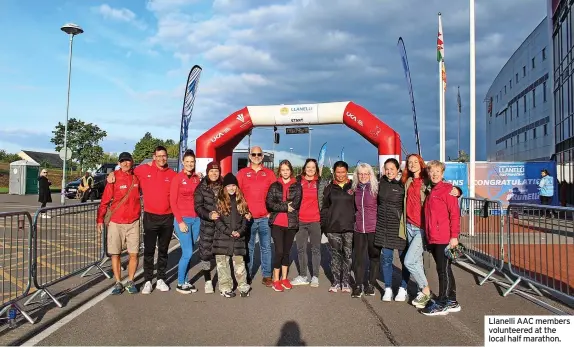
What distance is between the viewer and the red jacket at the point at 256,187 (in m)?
6.80

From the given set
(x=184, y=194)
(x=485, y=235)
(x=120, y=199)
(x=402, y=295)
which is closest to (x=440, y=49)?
(x=485, y=235)

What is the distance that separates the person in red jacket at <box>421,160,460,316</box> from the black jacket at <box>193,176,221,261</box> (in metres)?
2.87

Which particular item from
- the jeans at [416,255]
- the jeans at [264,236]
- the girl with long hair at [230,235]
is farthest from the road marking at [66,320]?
the jeans at [416,255]

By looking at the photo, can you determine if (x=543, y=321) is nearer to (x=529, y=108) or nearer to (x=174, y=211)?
(x=174, y=211)

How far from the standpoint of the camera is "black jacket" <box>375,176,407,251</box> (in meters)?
6.06

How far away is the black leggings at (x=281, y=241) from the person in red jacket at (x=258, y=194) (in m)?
0.11

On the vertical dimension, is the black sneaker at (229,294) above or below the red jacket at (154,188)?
below

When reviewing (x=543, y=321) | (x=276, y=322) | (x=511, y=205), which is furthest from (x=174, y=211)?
(x=511, y=205)

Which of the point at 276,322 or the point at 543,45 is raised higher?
the point at 543,45

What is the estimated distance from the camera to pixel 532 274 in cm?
691

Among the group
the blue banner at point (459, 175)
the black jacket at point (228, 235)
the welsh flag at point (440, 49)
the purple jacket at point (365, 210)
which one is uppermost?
the welsh flag at point (440, 49)

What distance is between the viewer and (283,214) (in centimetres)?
676

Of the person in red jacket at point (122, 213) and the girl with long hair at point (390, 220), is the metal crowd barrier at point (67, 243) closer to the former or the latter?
the person in red jacket at point (122, 213)

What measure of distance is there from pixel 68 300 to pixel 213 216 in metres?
2.17
